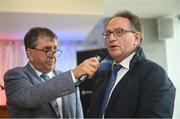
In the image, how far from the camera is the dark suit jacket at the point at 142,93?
1165mm

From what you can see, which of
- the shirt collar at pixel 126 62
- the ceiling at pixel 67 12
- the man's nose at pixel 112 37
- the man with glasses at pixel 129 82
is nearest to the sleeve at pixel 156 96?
the man with glasses at pixel 129 82

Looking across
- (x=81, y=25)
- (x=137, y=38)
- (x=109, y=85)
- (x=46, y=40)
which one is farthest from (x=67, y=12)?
(x=109, y=85)

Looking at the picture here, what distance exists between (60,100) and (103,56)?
0.38 m

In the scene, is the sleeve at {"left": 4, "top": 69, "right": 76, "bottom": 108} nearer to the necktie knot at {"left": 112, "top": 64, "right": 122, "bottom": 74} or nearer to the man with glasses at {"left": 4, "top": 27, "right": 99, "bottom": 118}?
the man with glasses at {"left": 4, "top": 27, "right": 99, "bottom": 118}

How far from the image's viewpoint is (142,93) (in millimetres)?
1217

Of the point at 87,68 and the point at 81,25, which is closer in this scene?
the point at 87,68

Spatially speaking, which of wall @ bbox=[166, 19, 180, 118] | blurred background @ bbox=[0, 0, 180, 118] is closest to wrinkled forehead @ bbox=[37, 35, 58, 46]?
blurred background @ bbox=[0, 0, 180, 118]

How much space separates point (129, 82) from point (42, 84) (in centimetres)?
42

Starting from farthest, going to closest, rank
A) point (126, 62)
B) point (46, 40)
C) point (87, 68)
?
point (46, 40)
point (126, 62)
point (87, 68)

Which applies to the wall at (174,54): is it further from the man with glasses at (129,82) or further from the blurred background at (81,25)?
the man with glasses at (129,82)

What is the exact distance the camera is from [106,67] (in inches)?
62.2

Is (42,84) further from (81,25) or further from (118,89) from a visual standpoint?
(81,25)

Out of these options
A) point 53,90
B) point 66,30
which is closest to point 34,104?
point 53,90

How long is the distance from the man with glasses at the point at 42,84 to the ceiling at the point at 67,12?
5.50 feet
